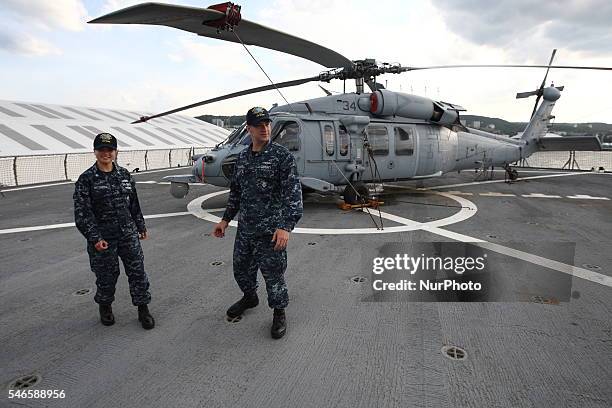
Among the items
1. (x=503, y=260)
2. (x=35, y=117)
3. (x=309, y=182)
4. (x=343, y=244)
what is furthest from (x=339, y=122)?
(x=35, y=117)

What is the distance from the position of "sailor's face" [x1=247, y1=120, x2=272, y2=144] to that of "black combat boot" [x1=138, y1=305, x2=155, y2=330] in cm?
190

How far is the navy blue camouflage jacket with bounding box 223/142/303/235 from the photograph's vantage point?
304 centimetres

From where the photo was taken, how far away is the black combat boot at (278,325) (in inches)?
121

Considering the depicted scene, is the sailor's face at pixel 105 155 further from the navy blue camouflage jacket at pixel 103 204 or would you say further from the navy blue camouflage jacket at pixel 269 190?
the navy blue camouflage jacket at pixel 269 190

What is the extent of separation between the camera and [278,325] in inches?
123

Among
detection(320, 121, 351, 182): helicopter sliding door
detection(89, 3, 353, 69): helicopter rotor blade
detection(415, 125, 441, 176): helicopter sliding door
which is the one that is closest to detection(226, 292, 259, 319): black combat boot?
detection(89, 3, 353, 69): helicopter rotor blade

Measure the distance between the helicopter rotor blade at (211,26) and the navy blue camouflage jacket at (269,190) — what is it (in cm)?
193

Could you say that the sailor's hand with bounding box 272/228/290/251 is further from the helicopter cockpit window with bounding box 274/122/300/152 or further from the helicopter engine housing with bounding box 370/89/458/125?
the helicopter engine housing with bounding box 370/89/458/125

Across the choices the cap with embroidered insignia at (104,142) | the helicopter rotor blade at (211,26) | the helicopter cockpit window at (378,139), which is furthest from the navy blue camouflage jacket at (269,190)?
the helicopter cockpit window at (378,139)

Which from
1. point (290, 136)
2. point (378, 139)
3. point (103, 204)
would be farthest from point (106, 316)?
point (378, 139)

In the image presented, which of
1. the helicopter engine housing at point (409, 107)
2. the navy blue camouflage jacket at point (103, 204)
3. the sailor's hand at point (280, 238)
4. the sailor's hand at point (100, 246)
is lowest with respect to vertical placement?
the sailor's hand at point (100, 246)

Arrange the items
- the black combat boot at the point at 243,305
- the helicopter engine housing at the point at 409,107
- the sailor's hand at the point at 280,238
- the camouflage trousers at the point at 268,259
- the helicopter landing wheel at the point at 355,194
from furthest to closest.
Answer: the helicopter engine housing at the point at 409,107
the helicopter landing wheel at the point at 355,194
the black combat boot at the point at 243,305
the camouflage trousers at the point at 268,259
the sailor's hand at the point at 280,238

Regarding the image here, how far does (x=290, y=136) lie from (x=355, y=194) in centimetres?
217

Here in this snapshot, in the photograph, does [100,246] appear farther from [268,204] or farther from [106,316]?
[268,204]
